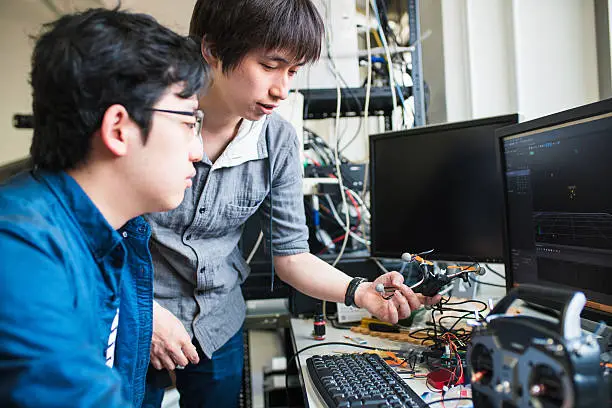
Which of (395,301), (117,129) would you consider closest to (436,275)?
(395,301)

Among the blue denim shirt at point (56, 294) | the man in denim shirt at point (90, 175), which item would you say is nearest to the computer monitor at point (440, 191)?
the man in denim shirt at point (90, 175)

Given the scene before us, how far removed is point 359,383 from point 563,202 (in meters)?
0.55

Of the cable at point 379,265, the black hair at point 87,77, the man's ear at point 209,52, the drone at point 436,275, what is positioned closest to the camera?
the black hair at point 87,77

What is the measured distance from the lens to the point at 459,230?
1.26m

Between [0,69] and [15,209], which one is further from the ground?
[0,69]

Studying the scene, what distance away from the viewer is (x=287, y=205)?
4.27ft

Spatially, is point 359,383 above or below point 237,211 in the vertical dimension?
below

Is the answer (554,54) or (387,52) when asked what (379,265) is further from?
(554,54)

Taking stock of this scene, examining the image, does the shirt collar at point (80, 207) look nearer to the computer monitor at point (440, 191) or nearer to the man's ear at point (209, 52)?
the man's ear at point (209, 52)

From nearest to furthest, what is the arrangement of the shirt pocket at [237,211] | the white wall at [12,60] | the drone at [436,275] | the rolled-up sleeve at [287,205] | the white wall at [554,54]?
the drone at [436,275] < the shirt pocket at [237,211] < the rolled-up sleeve at [287,205] < the white wall at [554,54] < the white wall at [12,60]

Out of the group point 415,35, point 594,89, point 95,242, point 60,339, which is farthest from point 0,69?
point 594,89

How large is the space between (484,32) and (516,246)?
997mm

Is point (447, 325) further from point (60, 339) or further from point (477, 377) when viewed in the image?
point (60, 339)

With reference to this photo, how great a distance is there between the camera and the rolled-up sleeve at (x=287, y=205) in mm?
1296
